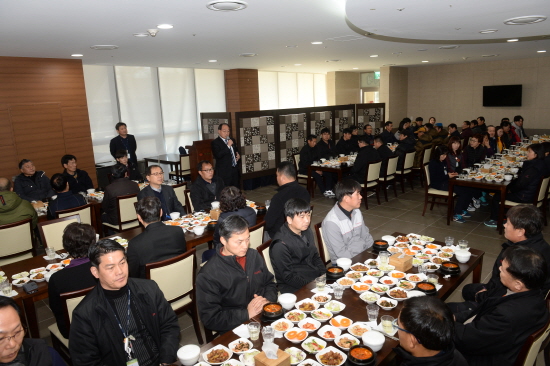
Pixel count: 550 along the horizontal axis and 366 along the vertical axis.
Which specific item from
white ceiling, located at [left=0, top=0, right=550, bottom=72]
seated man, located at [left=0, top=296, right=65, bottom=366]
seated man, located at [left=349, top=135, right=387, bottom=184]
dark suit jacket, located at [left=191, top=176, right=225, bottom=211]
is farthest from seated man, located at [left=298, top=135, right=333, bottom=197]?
seated man, located at [left=0, top=296, right=65, bottom=366]

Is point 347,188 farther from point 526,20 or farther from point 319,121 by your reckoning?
point 319,121

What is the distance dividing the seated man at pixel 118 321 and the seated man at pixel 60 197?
3.06 m

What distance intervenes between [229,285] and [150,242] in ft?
3.11

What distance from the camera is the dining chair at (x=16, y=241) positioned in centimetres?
411

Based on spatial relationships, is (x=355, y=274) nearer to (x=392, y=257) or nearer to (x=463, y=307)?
(x=392, y=257)

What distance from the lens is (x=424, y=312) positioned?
1772 mm

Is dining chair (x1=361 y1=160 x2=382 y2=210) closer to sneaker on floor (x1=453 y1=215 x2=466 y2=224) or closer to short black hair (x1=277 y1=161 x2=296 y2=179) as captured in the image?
sneaker on floor (x1=453 y1=215 x2=466 y2=224)

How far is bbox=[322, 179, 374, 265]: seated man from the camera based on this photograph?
3.56 m

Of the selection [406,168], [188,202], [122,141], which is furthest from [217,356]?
[406,168]

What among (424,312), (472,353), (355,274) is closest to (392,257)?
(355,274)

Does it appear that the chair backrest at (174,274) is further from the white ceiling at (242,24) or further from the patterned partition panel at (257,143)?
the patterned partition panel at (257,143)

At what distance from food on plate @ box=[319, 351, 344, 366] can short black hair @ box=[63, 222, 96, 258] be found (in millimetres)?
1837

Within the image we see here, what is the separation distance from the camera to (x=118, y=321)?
2195 mm

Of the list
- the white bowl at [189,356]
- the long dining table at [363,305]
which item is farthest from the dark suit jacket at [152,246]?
the white bowl at [189,356]
